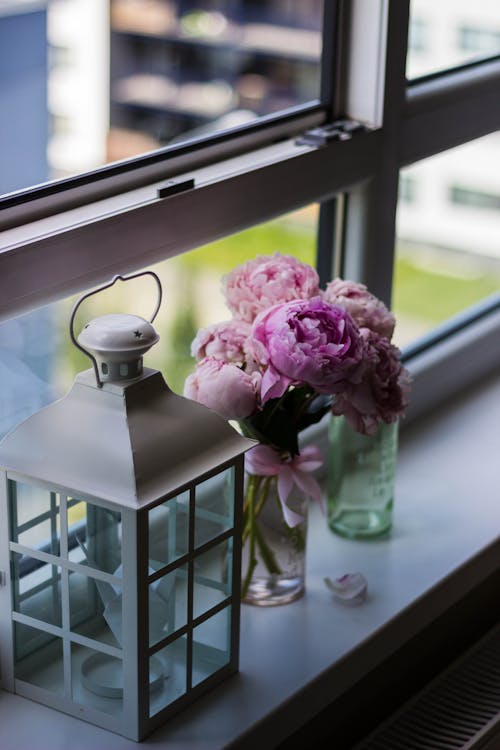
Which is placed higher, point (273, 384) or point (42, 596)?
point (273, 384)

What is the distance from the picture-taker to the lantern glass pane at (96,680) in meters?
1.10

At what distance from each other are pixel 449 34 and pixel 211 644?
102 cm

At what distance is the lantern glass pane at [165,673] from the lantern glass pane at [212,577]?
0.04 metres

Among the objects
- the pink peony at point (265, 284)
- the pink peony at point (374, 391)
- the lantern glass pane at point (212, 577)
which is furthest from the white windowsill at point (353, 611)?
the pink peony at point (265, 284)

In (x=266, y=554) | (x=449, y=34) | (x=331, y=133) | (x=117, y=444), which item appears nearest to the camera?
(x=117, y=444)

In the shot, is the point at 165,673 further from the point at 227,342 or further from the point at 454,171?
the point at 454,171

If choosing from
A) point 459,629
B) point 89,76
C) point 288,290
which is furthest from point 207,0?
point 459,629

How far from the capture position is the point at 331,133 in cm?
147

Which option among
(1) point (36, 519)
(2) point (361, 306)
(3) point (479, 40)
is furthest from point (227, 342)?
(3) point (479, 40)

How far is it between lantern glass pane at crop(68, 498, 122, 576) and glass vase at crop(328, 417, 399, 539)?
457mm

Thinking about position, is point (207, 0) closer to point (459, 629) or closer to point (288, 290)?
point (288, 290)

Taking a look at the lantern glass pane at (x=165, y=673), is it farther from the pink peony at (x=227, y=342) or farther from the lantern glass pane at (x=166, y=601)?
the pink peony at (x=227, y=342)

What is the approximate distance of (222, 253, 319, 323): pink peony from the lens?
1.19m

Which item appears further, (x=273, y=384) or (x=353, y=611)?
(x=353, y=611)
